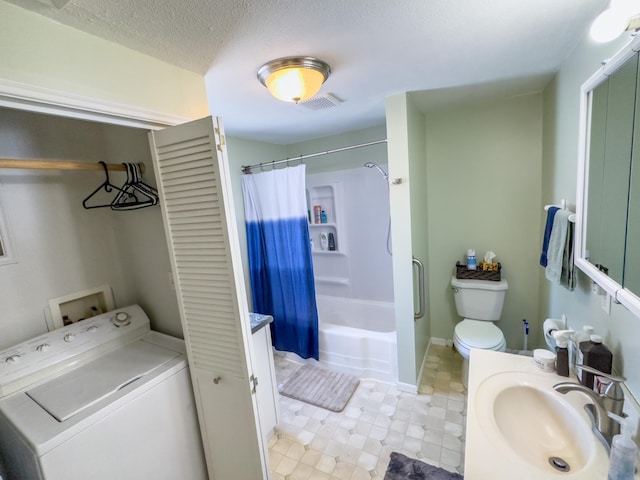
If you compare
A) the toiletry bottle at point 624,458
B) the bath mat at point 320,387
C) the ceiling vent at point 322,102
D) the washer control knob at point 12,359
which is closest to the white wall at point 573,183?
the toiletry bottle at point 624,458

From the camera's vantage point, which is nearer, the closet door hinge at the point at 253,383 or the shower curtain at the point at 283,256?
the closet door hinge at the point at 253,383

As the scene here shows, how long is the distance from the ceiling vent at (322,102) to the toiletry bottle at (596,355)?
187cm

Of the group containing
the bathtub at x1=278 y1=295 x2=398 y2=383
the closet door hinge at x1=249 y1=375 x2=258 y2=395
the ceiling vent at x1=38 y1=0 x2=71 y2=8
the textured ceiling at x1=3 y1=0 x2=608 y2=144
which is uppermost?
the textured ceiling at x1=3 y1=0 x2=608 y2=144

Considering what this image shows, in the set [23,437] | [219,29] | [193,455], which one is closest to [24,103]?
[219,29]

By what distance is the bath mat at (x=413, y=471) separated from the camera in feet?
5.32

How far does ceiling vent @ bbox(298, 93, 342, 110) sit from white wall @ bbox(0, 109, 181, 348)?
109cm

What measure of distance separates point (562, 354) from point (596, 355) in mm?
203

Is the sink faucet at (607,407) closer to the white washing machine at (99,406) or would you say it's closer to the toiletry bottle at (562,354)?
the toiletry bottle at (562,354)

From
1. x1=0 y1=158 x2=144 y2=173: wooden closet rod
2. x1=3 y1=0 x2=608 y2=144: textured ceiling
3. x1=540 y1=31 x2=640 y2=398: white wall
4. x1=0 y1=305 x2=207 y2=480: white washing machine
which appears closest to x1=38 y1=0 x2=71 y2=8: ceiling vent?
x1=3 y1=0 x2=608 y2=144: textured ceiling

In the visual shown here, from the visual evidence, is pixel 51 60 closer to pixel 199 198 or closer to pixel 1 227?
pixel 199 198

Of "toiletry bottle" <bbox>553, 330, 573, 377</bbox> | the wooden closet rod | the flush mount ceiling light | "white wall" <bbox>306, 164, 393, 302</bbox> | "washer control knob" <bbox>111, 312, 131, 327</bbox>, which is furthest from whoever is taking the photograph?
"white wall" <bbox>306, 164, 393, 302</bbox>

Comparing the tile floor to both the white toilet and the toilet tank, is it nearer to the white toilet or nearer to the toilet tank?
the white toilet

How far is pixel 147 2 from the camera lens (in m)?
0.90

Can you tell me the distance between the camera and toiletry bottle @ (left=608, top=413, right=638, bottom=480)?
2.37ft
